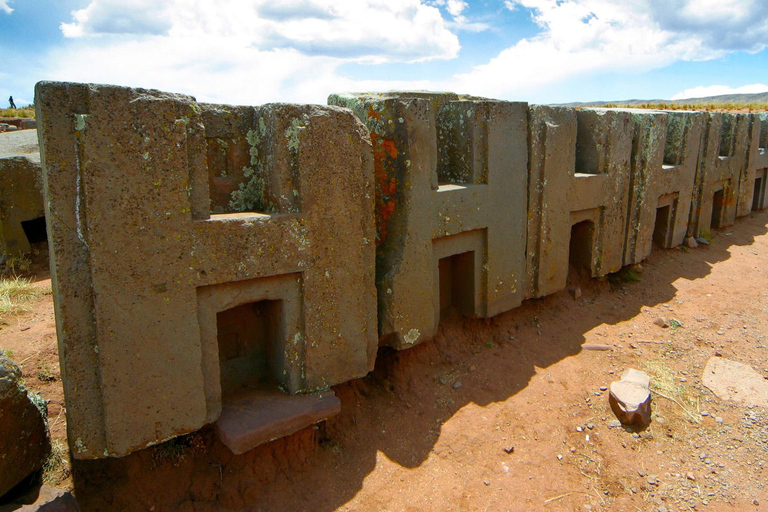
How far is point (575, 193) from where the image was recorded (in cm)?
562

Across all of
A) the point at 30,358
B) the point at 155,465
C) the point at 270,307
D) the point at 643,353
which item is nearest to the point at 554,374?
the point at 643,353

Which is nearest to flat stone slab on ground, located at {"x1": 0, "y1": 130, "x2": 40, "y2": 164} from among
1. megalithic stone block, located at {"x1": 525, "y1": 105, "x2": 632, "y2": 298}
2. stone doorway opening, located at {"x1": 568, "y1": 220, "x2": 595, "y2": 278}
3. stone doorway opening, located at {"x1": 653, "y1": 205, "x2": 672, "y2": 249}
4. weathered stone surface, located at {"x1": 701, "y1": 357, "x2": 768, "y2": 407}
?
megalithic stone block, located at {"x1": 525, "y1": 105, "x2": 632, "y2": 298}

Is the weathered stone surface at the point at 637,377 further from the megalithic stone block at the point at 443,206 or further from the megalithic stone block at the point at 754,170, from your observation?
the megalithic stone block at the point at 754,170

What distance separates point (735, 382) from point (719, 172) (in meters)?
5.24

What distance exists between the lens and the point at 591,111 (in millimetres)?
5980

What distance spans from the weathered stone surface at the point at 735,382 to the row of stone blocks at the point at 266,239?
62.9 inches

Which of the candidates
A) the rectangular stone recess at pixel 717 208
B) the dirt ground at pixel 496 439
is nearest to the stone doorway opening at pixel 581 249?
the dirt ground at pixel 496 439

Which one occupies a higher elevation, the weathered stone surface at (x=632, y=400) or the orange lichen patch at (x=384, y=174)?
the orange lichen patch at (x=384, y=174)

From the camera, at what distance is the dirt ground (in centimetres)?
347

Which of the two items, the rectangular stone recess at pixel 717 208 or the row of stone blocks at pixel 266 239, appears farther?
the rectangular stone recess at pixel 717 208

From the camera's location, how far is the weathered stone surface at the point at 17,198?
7.44 meters

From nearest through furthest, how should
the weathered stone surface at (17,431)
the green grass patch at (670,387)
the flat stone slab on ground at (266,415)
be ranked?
1. the weathered stone surface at (17,431)
2. the flat stone slab on ground at (266,415)
3. the green grass patch at (670,387)

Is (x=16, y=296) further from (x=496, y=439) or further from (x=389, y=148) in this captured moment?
(x=496, y=439)

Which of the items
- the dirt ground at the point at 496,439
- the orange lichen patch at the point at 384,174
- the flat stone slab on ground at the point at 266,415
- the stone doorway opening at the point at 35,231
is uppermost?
the orange lichen patch at the point at 384,174
